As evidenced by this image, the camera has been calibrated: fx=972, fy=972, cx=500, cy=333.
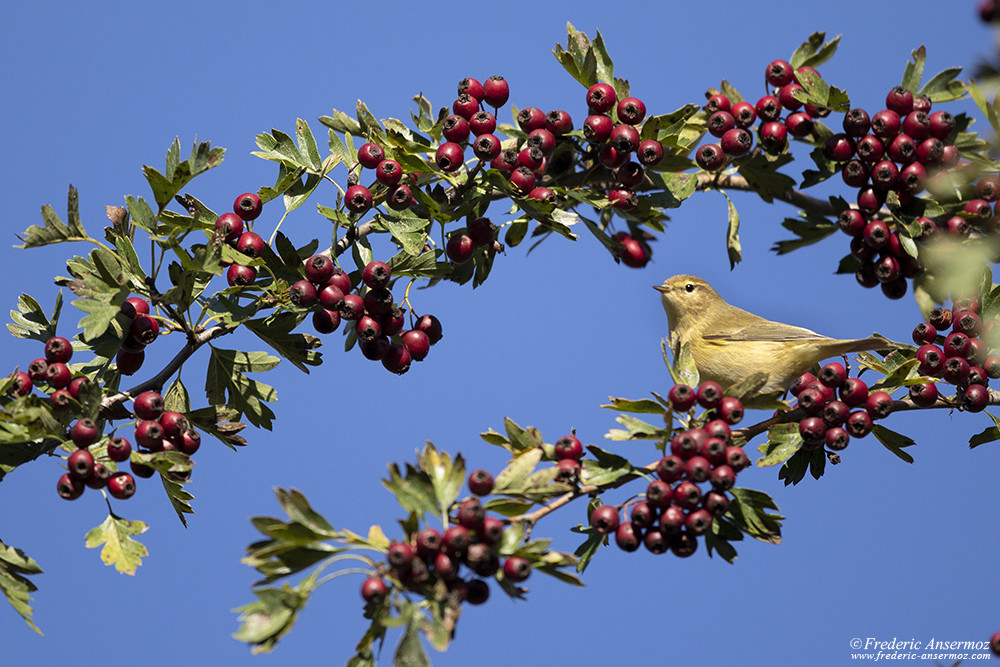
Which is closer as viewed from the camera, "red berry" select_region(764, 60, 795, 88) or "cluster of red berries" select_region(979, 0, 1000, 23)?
"cluster of red berries" select_region(979, 0, 1000, 23)

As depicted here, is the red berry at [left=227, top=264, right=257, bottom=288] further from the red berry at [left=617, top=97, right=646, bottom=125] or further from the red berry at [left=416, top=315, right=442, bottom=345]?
the red berry at [left=617, top=97, right=646, bottom=125]

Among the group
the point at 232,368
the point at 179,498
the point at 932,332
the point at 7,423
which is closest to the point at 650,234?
the point at 932,332

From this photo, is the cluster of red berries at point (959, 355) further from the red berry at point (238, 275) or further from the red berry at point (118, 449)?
the red berry at point (118, 449)

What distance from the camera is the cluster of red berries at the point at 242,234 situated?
3.68 metres

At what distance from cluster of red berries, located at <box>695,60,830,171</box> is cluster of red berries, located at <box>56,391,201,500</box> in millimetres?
2374

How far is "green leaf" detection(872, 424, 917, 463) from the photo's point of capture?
12.1 ft

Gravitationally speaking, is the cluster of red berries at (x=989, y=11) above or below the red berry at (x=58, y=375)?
above

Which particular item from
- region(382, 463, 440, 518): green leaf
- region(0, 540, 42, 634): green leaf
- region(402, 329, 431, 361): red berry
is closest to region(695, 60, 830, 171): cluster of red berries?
region(402, 329, 431, 361): red berry

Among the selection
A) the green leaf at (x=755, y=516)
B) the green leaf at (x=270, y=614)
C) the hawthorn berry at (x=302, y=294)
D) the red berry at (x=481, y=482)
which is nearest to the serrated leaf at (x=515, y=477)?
the red berry at (x=481, y=482)

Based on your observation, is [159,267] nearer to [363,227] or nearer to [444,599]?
[363,227]

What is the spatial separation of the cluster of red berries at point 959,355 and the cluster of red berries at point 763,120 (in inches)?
38.8

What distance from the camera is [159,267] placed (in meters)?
3.58

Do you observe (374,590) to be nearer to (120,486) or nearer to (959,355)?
(120,486)

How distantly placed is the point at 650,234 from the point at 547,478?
7.41 ft
